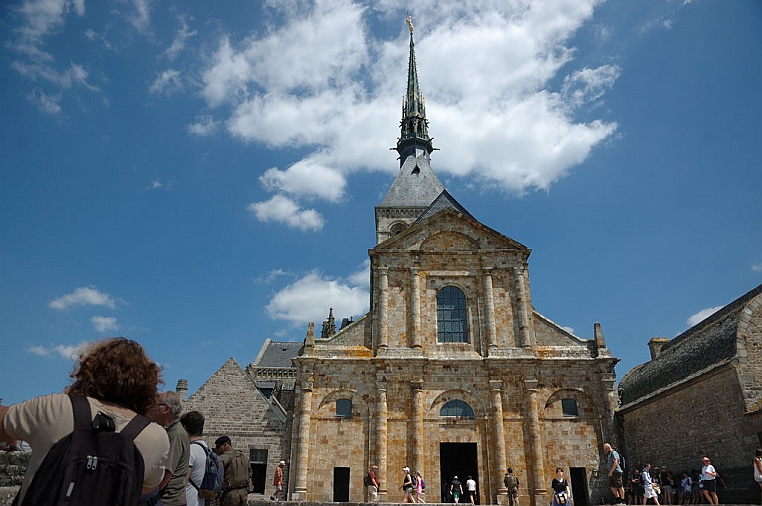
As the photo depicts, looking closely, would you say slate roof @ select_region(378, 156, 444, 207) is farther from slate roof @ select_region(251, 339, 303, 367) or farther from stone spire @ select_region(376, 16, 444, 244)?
slate roof @ select_region(251, 339, 303, 367)

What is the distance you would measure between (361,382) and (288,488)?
15.4 ft

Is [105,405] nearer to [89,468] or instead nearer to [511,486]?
[89,468]

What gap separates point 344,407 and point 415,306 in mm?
5008

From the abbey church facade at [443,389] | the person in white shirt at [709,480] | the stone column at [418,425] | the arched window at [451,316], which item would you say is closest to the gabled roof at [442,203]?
the abbey church facade at [443,389]

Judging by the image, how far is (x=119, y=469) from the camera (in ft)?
7.87

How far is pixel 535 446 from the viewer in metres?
20.6

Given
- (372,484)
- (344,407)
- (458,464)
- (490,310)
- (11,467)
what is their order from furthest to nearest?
(458,464) → (490,310) → (344,407) → (372,484) → (11,467)

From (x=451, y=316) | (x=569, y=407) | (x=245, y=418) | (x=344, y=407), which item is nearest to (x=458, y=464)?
(x=569, y=407)

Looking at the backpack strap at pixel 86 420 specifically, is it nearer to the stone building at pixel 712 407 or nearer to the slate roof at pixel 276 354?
the stone building at pixel 712 407

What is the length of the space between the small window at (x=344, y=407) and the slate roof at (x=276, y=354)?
21426mm

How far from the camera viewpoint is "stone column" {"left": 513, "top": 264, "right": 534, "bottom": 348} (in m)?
22.6

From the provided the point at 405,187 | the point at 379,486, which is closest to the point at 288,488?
the point at 379,486

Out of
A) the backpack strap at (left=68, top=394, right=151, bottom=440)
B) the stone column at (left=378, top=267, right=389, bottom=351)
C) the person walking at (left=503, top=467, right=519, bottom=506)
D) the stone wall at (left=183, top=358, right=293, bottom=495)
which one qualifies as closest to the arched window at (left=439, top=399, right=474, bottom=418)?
the person walking at (left=503, top=467, right=519, bottom=506)

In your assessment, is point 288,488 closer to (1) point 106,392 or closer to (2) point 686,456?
(2) point 686,456
